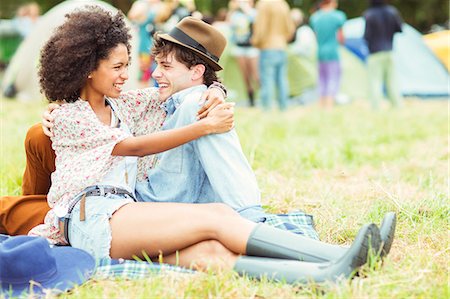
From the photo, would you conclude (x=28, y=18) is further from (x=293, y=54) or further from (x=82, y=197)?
(x=82, y=197)

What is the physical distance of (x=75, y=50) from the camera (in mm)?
3207

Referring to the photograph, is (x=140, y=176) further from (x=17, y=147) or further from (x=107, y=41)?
(x=17, y=147)

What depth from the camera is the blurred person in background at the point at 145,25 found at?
32.9ft

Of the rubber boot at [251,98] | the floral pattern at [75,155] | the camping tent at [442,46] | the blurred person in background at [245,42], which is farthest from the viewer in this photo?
the camping tent at [442,46]

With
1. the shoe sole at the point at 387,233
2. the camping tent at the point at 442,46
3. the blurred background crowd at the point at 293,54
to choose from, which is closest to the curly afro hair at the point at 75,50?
the shoe sole at the point at 387,233

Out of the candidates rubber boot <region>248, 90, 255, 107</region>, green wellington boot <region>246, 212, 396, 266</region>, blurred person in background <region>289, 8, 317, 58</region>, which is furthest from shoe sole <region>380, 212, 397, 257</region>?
blurred person in background <region>289, 8, 317, 58</region>

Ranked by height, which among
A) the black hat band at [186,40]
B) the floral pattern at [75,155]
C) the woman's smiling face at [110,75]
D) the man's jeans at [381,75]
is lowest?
the man's jeans at [381,75]

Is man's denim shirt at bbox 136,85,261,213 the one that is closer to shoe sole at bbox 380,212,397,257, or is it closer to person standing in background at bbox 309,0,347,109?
shoe sole at bbox 380,212,397,257

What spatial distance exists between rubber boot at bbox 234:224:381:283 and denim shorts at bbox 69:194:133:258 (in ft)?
1.78

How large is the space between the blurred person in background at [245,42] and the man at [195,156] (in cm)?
794

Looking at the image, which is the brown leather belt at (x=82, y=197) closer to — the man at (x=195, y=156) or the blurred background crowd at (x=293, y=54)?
the man at (x=195, y=156)

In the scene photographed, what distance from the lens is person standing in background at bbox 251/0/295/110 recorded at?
1027cm

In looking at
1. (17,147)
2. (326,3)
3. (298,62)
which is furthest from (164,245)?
(298,62)

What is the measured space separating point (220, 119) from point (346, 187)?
1772 mm
